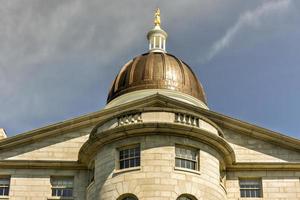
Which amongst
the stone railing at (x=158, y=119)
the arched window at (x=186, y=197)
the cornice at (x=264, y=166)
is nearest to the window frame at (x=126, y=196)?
the arched window at (x=186, y=197)

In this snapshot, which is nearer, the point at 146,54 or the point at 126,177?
the point at 126,177

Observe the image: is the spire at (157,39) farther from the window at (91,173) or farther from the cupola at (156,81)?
the window at (91,173)

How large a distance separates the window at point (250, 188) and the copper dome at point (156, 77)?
1119 centimetres

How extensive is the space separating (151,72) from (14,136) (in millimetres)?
12640

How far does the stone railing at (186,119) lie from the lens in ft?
93.1

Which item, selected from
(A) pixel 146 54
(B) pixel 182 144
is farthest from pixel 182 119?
(A) pixel 146 54

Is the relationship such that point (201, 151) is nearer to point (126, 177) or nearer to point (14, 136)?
point (126, 177)

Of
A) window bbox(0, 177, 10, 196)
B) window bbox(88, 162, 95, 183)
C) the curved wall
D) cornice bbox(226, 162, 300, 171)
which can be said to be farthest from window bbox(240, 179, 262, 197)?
window bbox(0, 177, 10, 196)

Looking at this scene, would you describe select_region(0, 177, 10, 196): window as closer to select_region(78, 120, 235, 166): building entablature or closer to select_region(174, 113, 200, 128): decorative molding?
select_region(78, 120, 235, 166): building entablature

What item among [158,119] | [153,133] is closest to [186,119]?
[158,119]

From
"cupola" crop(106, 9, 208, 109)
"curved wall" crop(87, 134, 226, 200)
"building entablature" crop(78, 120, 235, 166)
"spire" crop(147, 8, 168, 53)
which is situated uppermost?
"spire" crop(147, 8, 168, 53)

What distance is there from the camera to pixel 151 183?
27.0m

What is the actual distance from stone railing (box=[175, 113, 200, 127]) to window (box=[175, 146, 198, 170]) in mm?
1061

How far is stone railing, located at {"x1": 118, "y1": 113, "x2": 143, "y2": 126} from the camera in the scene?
92.9ft
